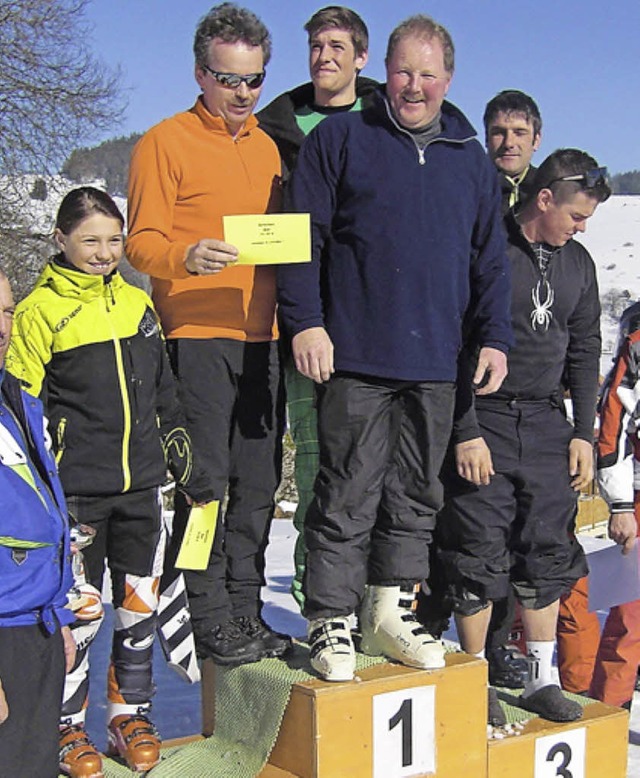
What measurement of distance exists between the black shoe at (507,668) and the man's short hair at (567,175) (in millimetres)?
1762

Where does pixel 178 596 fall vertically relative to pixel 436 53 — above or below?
below

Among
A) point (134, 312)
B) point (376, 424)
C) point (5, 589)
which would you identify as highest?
point (134, 312)

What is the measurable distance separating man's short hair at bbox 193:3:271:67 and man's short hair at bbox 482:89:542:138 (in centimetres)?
131

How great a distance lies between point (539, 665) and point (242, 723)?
1.11 meters

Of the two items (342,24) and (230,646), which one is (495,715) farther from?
(342,24)

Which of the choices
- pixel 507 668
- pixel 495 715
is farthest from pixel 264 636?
pixel 507 668

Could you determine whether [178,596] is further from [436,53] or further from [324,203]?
[436,53]

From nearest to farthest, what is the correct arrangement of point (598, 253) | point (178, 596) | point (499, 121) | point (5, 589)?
point (5, 589), point (178, 596), point (499, 121), point (598, 253)

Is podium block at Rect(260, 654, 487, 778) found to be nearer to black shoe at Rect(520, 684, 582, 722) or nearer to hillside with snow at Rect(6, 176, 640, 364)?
black shoe at Rect(520, 684, 582, 722)

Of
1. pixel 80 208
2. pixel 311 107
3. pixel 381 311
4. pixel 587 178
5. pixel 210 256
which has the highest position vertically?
pixel 311 107

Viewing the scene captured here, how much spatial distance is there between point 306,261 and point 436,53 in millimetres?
742

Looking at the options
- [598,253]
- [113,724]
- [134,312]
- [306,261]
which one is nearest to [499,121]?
[306,261]

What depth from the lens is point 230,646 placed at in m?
3.50

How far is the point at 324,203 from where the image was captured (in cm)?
329
